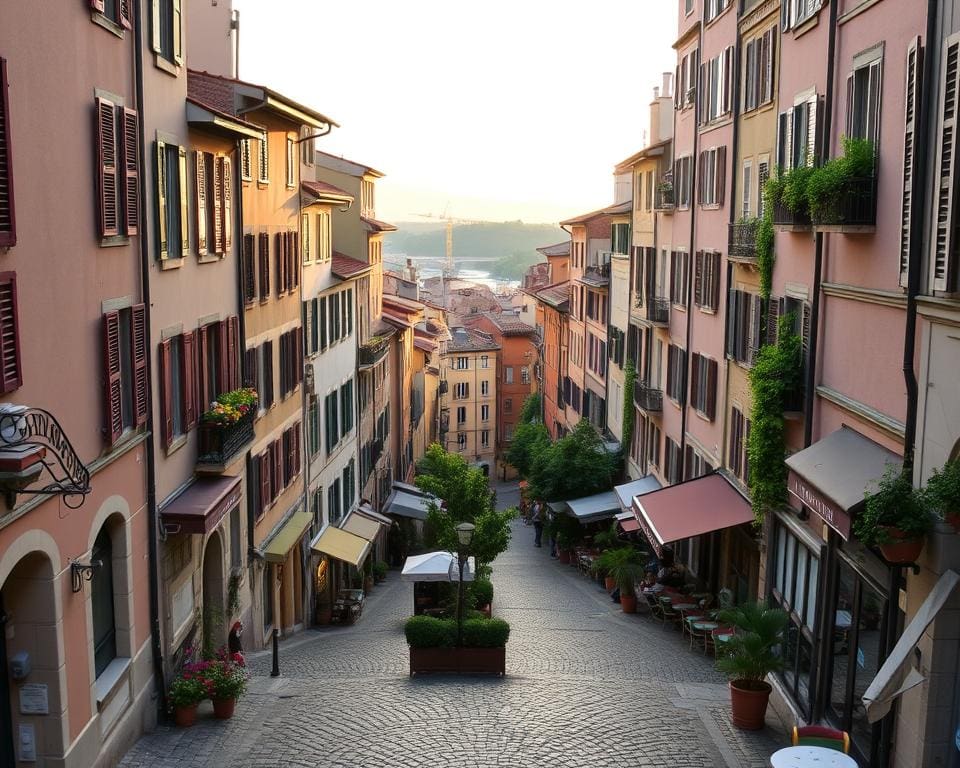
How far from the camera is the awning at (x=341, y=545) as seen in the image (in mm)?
33188

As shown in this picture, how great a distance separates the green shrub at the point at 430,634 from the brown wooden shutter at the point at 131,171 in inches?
367

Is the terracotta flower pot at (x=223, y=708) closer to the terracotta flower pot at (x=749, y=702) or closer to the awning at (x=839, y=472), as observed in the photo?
the terracotta flower pot at (x=749, y=702)

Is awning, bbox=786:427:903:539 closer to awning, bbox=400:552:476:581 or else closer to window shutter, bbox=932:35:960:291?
window shutter, bbox=932:35:960:291

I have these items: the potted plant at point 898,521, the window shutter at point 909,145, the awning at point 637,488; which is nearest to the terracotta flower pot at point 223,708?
the potted plant at point 898,521

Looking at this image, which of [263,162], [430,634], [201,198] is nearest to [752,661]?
[430,634]

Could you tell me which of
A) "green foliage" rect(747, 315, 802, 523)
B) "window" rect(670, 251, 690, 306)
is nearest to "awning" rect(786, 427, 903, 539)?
"green foliage" rect(747, 315, 802, 523)

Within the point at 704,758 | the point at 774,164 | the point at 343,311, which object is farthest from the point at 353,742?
the point at 343,311

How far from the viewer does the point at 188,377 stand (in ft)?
64.0

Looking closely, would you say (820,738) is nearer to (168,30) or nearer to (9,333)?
(9,333)

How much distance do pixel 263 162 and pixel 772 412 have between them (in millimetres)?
A: 13600

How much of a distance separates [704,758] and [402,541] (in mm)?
35273

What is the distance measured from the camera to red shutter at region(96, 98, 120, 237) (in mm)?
14539

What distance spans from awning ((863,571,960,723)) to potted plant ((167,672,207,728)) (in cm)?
999

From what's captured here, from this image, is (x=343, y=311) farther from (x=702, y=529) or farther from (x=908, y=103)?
(x=908, y=103)
